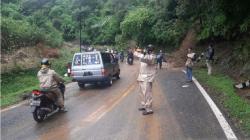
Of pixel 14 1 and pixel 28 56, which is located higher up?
pixel 14 1

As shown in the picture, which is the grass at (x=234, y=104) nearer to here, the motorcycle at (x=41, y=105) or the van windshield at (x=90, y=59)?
the motorcycle at (x=41, y=105)

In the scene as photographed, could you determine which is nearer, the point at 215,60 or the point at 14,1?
the point at 215,60

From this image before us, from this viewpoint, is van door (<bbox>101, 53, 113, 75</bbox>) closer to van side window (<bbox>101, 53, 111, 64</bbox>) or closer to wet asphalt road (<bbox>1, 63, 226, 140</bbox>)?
van side window (<bbox>101, 53, 111, 64</bbox>)

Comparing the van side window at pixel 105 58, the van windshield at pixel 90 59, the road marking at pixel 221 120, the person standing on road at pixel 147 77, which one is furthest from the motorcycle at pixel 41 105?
the van side window at pixel 105 58

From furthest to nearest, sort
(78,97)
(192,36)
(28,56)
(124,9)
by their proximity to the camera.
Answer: (124,9), (192,36), (28,56), (78,97)

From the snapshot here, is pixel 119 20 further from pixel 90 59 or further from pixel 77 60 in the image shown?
pixel 90 59

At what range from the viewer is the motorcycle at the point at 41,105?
11062 mm

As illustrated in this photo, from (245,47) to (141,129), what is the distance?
14.2m

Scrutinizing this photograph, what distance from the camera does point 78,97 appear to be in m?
16.3

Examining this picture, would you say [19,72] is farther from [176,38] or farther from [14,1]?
[14,1]

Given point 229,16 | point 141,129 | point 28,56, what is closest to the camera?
point 141,129

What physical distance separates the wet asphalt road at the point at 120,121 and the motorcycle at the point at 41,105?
0.22 metres

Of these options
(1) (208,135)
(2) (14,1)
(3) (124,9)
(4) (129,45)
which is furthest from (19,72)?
(3) (124,9)

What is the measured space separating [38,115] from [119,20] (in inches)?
2498
